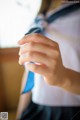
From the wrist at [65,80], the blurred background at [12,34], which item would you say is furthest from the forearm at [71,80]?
the blurred background at [12,34]

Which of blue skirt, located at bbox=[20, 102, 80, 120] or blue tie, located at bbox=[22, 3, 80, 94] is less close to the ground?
blue tie, located at bbox=[22, 3, 80, 94]

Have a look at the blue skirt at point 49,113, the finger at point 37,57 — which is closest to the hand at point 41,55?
the finger at point 37,57

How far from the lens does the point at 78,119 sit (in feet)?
1.45

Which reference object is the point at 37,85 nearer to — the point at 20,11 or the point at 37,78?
the point at 37,78

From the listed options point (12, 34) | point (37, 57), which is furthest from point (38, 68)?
point (12, 34)

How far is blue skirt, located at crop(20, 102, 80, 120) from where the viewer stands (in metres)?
0.44

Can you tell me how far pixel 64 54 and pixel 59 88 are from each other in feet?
0.25

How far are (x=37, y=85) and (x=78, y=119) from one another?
12 centimetres

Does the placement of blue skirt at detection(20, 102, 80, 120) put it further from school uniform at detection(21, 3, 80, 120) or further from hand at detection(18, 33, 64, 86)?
hand at detection(18, 33, 64, 86)

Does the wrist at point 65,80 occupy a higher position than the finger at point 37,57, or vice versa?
the finger at point 37,57

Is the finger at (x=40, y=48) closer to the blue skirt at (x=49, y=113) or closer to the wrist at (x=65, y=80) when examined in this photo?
the wrist at (x=65, y=80)

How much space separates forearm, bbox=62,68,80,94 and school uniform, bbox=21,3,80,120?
0.09ft

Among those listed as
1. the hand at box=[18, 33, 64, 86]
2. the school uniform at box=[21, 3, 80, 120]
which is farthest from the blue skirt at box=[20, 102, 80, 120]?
the hand at box=[18, 33, 64, 86]

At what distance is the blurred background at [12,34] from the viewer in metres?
0.44
